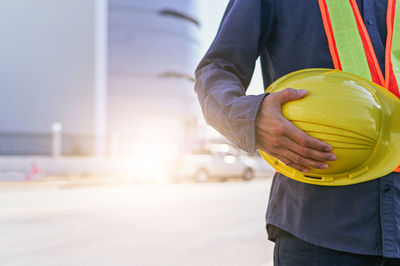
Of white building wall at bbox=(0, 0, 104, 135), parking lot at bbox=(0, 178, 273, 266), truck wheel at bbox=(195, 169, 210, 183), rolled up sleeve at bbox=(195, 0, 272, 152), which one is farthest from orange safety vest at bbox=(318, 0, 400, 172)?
white building wall at bbox=(0, 0, 104, 135)

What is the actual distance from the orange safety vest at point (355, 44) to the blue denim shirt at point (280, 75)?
36 mm

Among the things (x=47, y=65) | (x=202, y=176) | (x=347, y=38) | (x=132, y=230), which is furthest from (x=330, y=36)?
(x=47, y=65)

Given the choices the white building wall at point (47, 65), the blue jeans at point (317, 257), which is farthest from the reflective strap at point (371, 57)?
the white building wall at point (47, 65)

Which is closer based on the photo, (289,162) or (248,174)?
(289,162)

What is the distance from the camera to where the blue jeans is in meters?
1.27

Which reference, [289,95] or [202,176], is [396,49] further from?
[202,176]

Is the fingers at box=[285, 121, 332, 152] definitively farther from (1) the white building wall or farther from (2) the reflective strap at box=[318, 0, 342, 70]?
(1) the white building wall

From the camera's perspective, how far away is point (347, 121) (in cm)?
115

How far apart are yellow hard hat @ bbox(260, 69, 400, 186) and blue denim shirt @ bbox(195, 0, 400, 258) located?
2.8 inches

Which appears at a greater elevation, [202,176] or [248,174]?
[202,176]

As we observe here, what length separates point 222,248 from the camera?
5.54 metres

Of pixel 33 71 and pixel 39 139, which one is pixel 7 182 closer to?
pixel 39 139

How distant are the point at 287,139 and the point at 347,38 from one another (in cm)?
43

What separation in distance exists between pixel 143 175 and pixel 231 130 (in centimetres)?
1587
